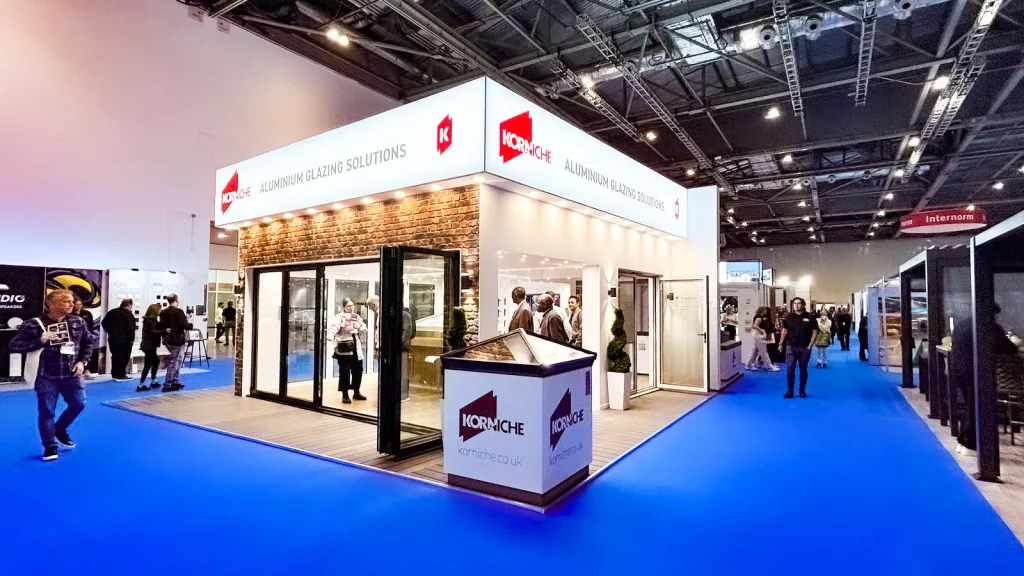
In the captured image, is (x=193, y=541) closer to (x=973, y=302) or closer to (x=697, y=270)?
(x=973, y=302)

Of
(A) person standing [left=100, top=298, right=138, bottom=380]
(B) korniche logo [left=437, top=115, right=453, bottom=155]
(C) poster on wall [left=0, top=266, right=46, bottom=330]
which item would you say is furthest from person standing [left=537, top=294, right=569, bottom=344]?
(C) poster on wall [left=0, top=266, right=46, bottom=330]

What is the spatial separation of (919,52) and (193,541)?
11178 millimetres

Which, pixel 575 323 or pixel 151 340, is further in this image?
pixel 151 340

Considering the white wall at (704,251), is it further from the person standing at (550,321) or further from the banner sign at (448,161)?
the person standing at (550,321)

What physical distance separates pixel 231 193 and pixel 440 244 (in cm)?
431

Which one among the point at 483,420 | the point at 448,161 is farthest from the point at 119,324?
the point at 483,420

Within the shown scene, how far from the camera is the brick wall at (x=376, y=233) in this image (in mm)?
5520

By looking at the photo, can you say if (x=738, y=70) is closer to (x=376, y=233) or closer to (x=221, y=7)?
(x=376, y=233)

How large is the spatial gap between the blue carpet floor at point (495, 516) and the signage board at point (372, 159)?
9.67 ft

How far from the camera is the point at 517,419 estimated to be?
383cm

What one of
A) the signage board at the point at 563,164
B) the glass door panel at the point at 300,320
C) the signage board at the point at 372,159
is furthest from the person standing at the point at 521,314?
the glass door panel at the point at 300,320

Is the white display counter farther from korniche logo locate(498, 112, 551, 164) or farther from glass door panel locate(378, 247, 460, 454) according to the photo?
korniche logo locate(498, 112, 551, 164)

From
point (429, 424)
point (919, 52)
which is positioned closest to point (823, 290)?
point (919, 52)

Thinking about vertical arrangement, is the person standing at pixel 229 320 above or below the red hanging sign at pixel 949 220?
below
